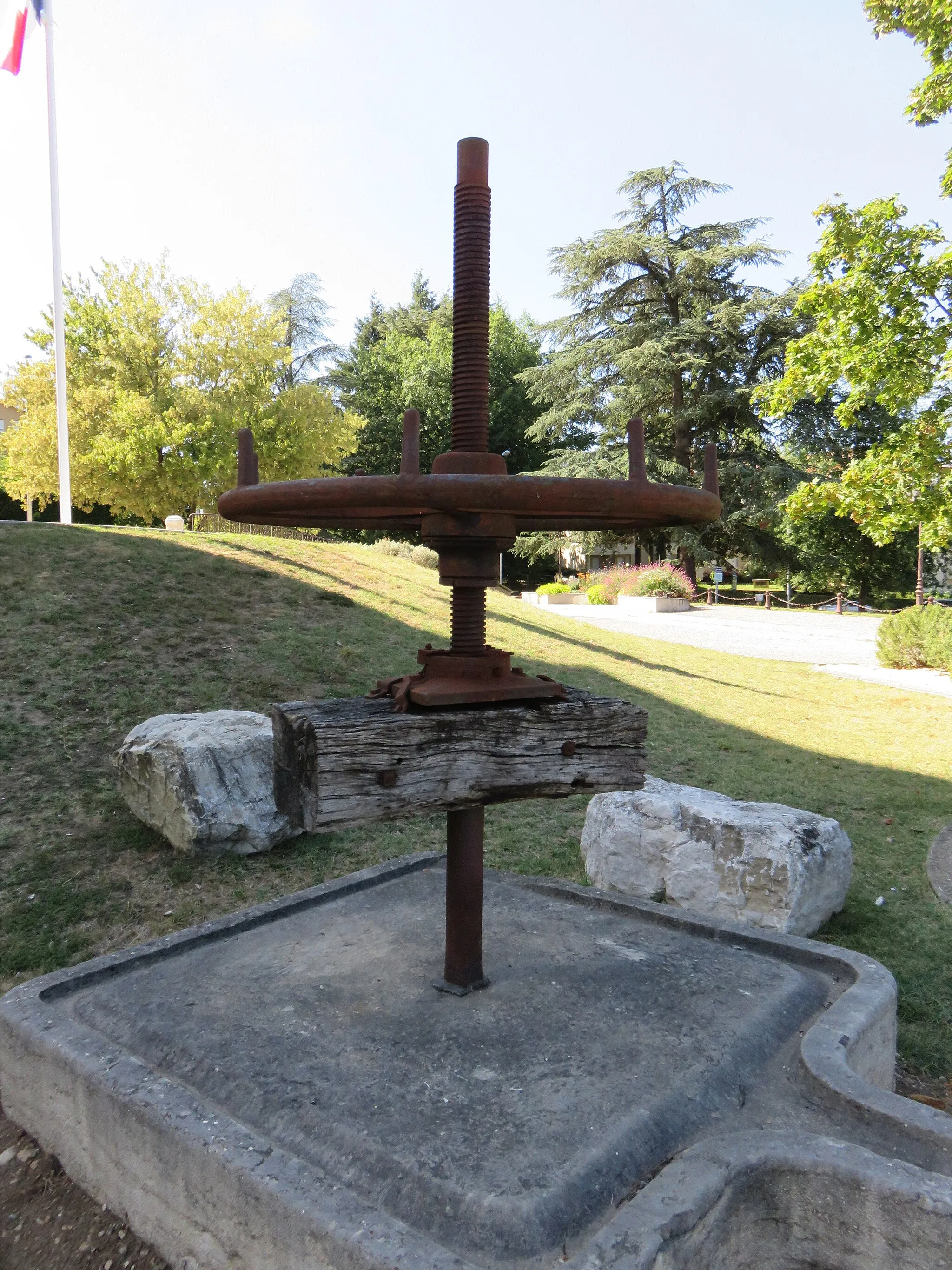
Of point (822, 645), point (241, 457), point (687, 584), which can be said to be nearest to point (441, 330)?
point (687, 584)

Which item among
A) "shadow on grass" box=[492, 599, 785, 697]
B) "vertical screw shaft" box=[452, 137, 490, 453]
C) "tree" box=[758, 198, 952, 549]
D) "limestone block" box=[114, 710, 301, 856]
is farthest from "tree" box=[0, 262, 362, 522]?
"vertical screw shaft" box=[452, 137, 490, 453]

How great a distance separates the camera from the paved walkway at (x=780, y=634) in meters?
13.4

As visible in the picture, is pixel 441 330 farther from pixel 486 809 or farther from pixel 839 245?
pixel 486 809

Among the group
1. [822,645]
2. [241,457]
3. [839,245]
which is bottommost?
[822,645]

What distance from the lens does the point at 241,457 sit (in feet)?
7.38

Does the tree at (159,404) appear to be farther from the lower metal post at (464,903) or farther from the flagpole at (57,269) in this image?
the lower metal post at (464,903)

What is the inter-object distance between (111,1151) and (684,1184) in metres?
1.50

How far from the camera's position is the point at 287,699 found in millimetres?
7363

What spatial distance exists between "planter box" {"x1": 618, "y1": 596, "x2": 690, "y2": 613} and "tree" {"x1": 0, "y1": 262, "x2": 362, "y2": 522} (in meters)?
9.75

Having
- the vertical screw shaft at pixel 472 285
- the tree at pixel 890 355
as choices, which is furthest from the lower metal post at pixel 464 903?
the tree at pixel 890 355

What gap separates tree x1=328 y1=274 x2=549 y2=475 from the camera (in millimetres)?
38438

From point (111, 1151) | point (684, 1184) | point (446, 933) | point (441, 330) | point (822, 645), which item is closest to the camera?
point (684, 1184)

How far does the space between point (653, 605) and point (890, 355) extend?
1414cm

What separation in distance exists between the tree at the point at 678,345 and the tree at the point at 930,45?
681 inches
